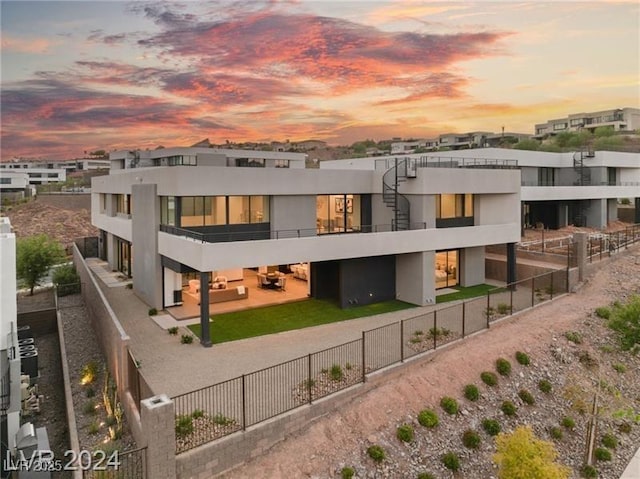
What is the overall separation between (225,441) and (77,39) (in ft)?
106

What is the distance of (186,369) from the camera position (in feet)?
43.9

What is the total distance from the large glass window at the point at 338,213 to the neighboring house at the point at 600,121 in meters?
90.6

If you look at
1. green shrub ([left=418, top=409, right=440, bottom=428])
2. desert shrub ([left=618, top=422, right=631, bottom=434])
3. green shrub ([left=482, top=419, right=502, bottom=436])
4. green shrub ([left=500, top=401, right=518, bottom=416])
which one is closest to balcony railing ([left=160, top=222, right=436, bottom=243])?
green shrub ([left=418, top=409, right=440, bottom=428])

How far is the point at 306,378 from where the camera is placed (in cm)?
1230

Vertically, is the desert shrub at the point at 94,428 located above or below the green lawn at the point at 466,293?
below

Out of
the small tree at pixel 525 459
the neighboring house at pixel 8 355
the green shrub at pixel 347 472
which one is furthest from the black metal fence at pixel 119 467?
the small tree at pixel 525 459

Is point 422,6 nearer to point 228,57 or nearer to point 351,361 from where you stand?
point 228,57

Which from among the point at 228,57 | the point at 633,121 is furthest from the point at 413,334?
the point at 633,121

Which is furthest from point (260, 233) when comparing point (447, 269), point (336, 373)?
point (447, 269)

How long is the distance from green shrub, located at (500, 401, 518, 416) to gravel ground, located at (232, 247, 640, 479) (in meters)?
0.15

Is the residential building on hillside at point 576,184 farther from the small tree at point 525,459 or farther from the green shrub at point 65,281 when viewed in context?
the small tree at point 525,459

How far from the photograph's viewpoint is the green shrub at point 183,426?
9.27 m

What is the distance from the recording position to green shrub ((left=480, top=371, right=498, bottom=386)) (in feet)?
45.4

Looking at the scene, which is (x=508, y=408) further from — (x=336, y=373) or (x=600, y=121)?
(x=600, y=121)
